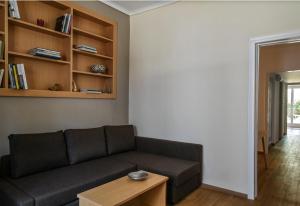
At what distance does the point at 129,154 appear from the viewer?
315cm

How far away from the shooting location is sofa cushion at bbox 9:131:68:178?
208cm

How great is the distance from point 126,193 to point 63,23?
2.20m

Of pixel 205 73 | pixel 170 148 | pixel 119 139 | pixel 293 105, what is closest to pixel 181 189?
pixel 170 148

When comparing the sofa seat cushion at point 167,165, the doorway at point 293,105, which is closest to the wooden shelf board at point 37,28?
the sofa seat cushion at point 167,165

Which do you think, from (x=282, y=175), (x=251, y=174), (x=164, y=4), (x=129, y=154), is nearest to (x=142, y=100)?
(x=129, y=154)

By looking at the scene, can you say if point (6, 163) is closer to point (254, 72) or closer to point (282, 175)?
point (254, 72)

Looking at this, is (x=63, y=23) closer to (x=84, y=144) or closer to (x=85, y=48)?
(x=85, y=48)

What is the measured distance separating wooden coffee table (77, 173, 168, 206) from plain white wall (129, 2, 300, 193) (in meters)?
1.09

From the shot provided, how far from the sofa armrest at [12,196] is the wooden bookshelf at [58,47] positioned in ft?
3.04

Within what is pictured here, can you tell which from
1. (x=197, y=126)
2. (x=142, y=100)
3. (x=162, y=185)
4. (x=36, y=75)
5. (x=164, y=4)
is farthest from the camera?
(x=142, y=100)

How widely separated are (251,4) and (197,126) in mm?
1690

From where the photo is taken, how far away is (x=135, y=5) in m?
3.47

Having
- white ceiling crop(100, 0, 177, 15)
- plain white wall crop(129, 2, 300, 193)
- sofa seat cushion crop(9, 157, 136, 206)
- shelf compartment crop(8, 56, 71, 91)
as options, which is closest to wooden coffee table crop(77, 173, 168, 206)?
sofa seat cushion crop(9, 157, 136, 206)

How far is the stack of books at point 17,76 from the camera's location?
226 centimetres
